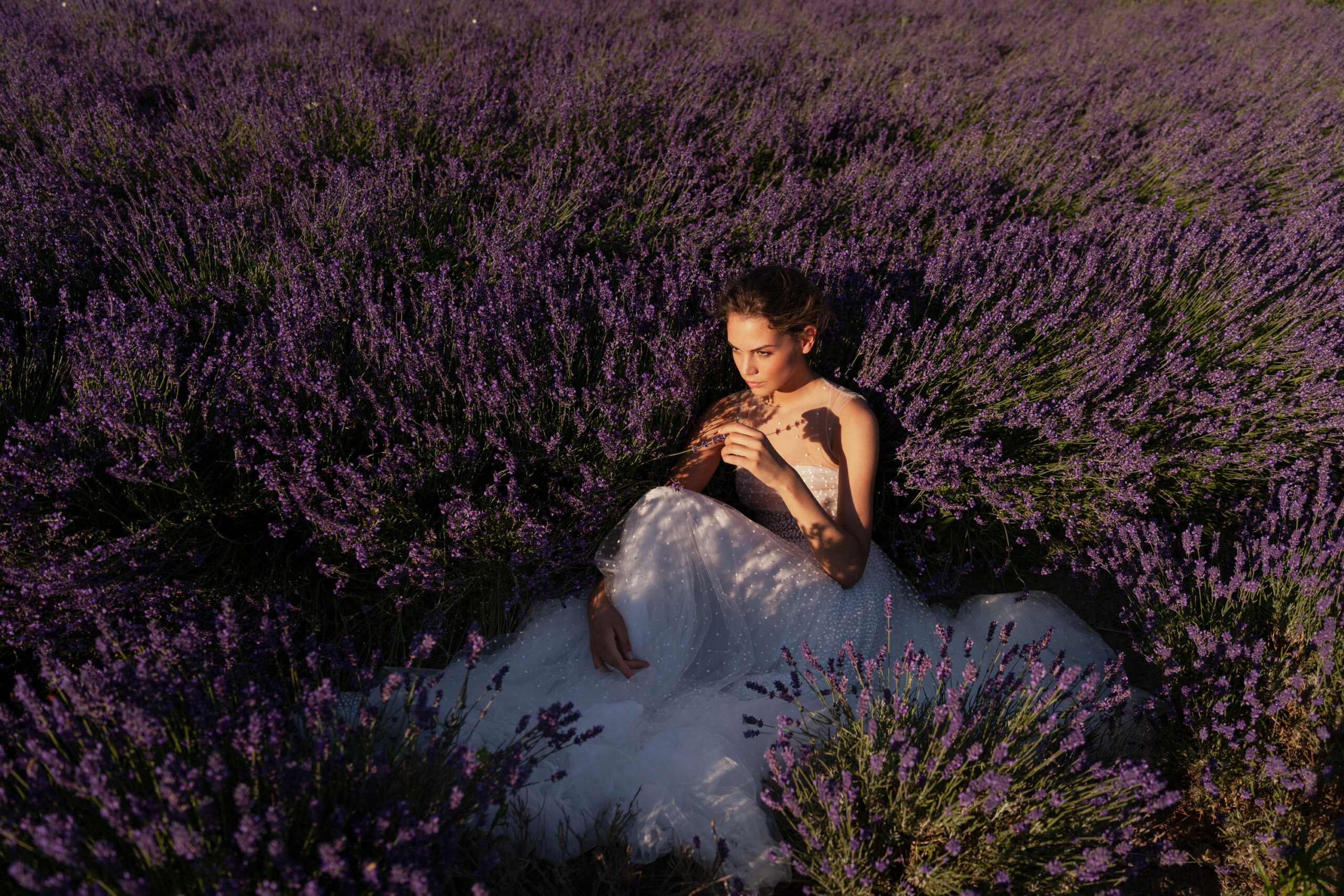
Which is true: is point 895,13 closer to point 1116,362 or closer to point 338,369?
point 1116,362

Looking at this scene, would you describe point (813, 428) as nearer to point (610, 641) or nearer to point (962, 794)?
point (610, 641)

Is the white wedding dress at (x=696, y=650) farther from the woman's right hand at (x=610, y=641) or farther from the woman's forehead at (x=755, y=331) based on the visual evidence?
the woman's forehead at (x=755, y=331)

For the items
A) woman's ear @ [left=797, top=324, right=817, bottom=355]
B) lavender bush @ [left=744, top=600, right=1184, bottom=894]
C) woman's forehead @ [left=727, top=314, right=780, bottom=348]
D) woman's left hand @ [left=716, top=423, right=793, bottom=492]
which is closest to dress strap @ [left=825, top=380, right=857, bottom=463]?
woman's ear @ [left=797, top=324, right=817, bottom=355]

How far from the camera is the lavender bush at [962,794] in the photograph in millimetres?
1231

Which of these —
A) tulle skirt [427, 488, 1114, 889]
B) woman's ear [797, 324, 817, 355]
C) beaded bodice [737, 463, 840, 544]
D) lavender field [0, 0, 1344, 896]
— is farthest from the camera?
beaded bodice [737, 463, 840, 544]

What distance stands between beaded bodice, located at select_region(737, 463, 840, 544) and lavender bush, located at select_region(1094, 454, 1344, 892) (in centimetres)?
83

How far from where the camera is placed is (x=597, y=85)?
351 centimetres

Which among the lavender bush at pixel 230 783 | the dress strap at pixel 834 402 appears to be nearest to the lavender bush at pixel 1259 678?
the dress strap at pixel 834 402

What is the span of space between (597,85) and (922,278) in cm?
199

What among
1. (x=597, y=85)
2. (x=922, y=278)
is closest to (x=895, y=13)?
(x=597, y=85)

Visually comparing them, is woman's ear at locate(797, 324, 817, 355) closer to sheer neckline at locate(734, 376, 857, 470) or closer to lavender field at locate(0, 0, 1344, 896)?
sheer neckline at locate(734, 376, 857, 470)

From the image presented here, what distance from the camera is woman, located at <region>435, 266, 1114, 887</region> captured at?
154cm

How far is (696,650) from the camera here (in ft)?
6.06

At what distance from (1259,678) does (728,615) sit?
128cm
